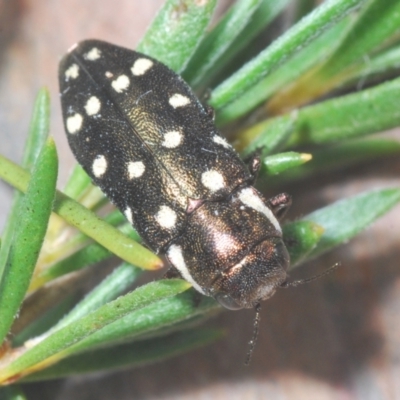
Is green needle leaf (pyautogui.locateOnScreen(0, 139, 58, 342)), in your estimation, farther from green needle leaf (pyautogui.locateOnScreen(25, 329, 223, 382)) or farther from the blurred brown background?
the blurred brown background

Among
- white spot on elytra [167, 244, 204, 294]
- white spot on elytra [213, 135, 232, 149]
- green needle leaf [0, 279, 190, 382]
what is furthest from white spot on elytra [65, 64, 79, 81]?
green needle leaf [0, 279, 190, 382]

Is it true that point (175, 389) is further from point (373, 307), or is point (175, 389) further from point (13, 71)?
point (13, 71)

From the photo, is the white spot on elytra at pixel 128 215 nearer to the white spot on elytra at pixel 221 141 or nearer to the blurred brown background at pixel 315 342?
the white spot on elytra at pixel 221 141

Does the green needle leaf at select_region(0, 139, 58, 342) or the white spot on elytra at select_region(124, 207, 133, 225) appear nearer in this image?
the green needle leaf at select_region(0, 139, 58, 342)

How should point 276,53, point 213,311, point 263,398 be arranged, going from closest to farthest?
1. point 276,53
2. point 213,311
3. point 263,398

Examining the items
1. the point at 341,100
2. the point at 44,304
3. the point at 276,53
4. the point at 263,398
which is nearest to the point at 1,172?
the point at 44,304

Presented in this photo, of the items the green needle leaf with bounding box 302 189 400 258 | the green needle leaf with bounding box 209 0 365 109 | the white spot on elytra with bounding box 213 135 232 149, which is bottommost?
the green needle leaf with bounding box 302 189 400 258

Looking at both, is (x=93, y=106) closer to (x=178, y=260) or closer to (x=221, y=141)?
(x=221, y=141)
